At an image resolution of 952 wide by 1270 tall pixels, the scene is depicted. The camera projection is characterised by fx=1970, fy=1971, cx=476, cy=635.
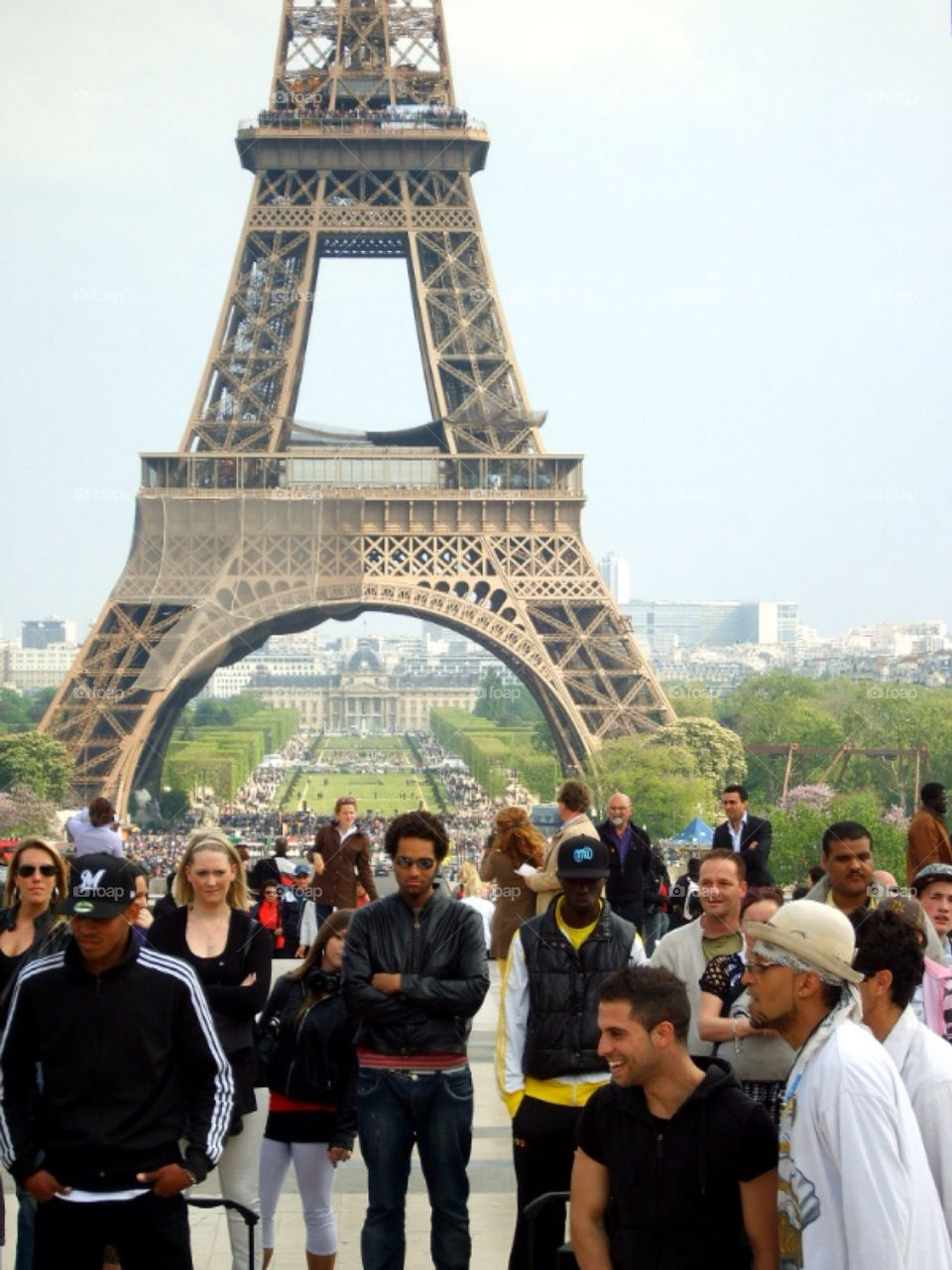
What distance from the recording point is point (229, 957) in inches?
261

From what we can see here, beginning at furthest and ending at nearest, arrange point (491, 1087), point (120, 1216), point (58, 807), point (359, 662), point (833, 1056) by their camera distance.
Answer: point (359, 662), point (58, 807), point (491, 1087), point (120, 1216), point (833, 1056)

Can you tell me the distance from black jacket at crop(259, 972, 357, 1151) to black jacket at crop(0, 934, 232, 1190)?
1567mm

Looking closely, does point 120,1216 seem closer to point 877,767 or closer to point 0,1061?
point 0,1061

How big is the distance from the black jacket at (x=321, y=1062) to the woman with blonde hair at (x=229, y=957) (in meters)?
0.14

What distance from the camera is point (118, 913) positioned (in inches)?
198

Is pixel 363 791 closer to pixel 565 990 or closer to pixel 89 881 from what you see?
pixel 565 990

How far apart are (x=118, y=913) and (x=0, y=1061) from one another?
52cm

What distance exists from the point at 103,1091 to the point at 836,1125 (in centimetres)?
190

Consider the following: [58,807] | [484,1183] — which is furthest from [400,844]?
[58,807]

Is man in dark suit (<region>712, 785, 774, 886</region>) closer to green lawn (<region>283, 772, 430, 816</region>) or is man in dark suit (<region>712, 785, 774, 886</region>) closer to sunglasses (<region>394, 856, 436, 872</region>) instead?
sunglasses (<region>394, 856, 436, 872</region>)

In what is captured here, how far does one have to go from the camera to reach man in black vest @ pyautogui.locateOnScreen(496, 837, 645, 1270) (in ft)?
20.3

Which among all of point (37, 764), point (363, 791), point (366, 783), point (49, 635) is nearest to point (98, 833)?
point (37, 764)

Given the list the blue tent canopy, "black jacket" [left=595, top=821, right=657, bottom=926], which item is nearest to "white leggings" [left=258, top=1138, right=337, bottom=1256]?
"black jacket" [left=595, top=821, right=657, bottom=926]

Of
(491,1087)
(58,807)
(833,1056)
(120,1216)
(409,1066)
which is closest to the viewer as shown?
(833,1056)
